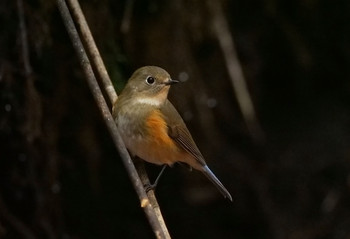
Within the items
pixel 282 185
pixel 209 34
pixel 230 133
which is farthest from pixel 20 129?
pixel 282 185

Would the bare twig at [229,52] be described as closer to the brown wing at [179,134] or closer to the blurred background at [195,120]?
the blurred background at [195,120]

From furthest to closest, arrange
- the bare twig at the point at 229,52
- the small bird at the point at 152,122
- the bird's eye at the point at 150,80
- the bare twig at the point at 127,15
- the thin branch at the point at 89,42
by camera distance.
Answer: the bare twig at the point at 229,52
the bare twig at the point at 127,15
the bird's eye at the point at 150,80
the small bird at the point at 152,122
the thin branch at the point at 89,42

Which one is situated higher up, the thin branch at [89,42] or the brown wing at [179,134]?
the thin branch at [89,42]

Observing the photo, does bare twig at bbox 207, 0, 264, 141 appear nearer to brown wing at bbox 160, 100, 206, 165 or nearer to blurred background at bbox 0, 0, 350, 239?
blurred background at bbox 0, 0, 350, 239

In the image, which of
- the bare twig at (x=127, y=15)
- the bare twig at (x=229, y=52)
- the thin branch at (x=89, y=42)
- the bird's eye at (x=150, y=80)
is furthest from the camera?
the bare twig at (x=229, y=52)

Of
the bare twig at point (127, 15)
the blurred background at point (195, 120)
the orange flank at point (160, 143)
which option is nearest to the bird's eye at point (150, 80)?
the orange flank at point (160, 143)

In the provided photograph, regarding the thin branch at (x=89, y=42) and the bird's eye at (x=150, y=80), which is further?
the bird's eye at (x=150, y=80)
